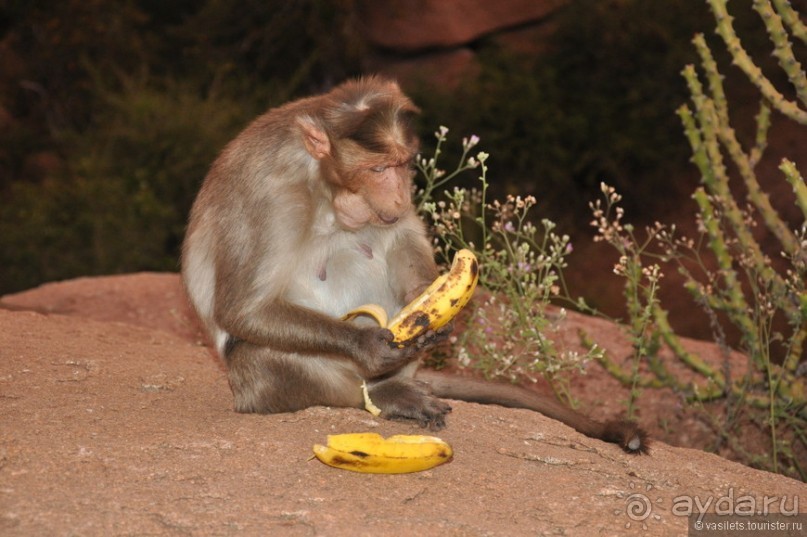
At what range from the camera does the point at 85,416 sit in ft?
12.7

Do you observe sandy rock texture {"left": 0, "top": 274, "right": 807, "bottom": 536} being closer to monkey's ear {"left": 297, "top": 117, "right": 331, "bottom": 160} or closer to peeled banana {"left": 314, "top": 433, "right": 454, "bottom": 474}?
peeled banana {"left": 314, "top": 433, "right": 454, "bottom": 474}

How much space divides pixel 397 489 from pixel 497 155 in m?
9.73

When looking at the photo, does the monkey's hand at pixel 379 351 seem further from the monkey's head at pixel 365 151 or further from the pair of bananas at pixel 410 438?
the monkey's head at pixel 365 151

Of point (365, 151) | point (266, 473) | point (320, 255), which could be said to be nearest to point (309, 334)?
point (320, 255)

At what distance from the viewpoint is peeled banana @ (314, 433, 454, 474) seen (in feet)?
11.3

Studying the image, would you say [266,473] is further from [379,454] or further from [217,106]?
[217,106]

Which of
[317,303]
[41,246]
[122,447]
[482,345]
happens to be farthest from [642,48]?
[122,447]

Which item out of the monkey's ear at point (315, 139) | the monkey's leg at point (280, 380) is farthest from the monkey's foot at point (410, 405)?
the monkey's ear at point (315, 139)

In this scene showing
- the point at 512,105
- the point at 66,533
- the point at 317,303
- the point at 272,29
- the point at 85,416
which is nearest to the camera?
the point at 66,533

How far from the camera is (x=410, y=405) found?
4.05 meters

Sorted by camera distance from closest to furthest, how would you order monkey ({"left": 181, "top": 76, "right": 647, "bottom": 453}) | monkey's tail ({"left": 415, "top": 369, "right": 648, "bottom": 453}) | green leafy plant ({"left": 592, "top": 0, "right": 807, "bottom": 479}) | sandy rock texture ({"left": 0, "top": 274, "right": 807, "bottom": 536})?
sandy rock texture ({"left": 0, "top": 274, "right": 807, "bottom": 536}), monkey ({"left": 181, "top": 76, "right": 647, "bottom": 453}), monkey's tail ({"left": 415, "top": 369, "right": 648, "bottom": 453}), green leafy plant ({"left": 592, "top": 0, "right": 807, "bottom": 479})

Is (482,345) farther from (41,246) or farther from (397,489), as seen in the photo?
(41,246)

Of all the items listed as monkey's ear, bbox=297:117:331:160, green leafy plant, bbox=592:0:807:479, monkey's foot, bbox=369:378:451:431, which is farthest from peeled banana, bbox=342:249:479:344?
green leafy plant, bbox=592:0:807:479

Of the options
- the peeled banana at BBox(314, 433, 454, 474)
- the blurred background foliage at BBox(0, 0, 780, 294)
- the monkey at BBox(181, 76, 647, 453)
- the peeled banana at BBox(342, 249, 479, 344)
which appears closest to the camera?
the peeled banana at BBox(314, 433, 454, 474)
